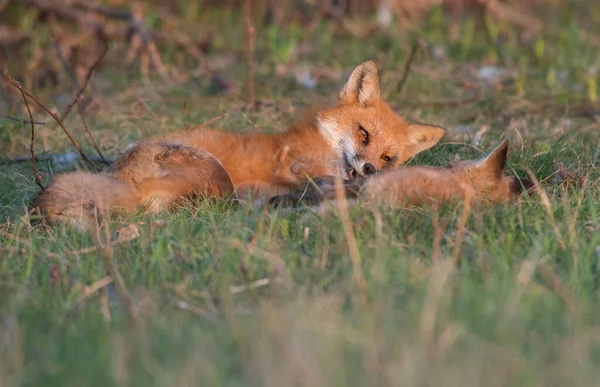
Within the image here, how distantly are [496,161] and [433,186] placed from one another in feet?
1.13

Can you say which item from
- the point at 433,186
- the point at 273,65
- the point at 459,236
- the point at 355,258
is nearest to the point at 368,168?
the point at 433,186

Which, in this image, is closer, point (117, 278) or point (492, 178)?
point (117, 278)

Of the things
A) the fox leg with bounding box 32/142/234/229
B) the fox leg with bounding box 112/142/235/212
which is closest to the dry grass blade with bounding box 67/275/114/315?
the fox leg with bounding box 32/142/234/229

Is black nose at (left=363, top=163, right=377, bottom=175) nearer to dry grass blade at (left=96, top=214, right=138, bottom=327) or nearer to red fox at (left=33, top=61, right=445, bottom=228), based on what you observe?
red fox at (left=33, top=61, right=445, bottom=228)

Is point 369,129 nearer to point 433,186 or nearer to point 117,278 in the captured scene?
point 433,186

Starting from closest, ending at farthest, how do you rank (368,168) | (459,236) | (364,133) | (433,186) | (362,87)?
(459,236) → (433,186) → (368,168) → (364,133) → (362,87)

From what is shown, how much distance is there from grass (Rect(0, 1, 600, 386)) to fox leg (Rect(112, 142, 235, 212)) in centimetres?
17

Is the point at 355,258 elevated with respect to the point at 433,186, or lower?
elevated

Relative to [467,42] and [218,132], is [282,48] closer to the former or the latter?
[467,42]

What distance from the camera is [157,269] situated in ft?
12.0

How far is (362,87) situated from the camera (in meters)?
5.75

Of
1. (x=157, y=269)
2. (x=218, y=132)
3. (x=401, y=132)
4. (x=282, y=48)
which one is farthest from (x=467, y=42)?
(x=157, y=269)

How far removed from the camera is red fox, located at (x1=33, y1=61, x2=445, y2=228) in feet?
14.4

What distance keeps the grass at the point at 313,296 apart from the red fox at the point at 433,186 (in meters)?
0.16
